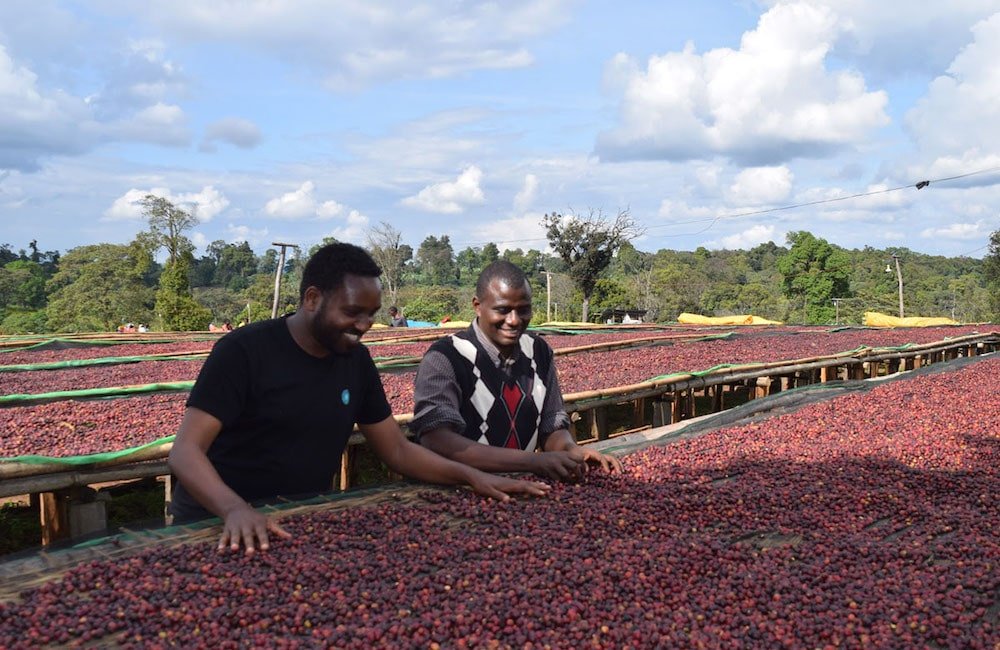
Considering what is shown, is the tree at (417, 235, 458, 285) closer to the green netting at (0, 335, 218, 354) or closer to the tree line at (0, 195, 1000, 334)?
the tree line at (0, 195, 1000, 334)

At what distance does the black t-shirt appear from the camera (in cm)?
217

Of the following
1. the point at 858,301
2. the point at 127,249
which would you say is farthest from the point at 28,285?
the point at 858,301

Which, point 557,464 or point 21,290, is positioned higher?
point 21,290

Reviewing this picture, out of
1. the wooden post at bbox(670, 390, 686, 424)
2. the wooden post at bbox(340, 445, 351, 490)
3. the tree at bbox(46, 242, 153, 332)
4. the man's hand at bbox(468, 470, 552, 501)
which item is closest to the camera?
the man's hand at bbox(468, 470, 552, 501)

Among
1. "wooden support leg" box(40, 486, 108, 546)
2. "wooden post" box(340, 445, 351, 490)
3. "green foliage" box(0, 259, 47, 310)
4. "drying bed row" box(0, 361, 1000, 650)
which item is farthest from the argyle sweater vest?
"green foliage" box(0, 259, 47, 310)

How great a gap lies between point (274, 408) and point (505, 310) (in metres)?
0.93

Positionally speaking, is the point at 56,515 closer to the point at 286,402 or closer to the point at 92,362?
the point at 286,402

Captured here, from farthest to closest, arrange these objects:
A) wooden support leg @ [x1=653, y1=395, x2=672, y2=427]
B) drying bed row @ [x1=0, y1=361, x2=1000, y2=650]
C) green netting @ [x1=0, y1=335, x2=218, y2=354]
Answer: green netting @ [x1=0, y1=335, x2=218, y2=354], wooden support leg @ [x1=653, y1=395, x2=672, y2=427], drying bed row @ [x1=0, y1=361, x2=1000, y2=650]

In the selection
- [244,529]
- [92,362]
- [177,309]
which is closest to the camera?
[244,529]

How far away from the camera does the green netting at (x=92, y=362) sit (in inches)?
334

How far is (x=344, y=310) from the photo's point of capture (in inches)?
87.9

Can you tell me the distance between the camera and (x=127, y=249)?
Answer: 32875 millimetres

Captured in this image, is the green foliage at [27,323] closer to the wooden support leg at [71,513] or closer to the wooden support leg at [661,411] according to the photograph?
the wooden support leg at [661,411]

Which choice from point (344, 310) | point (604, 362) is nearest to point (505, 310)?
point (344, 310)
